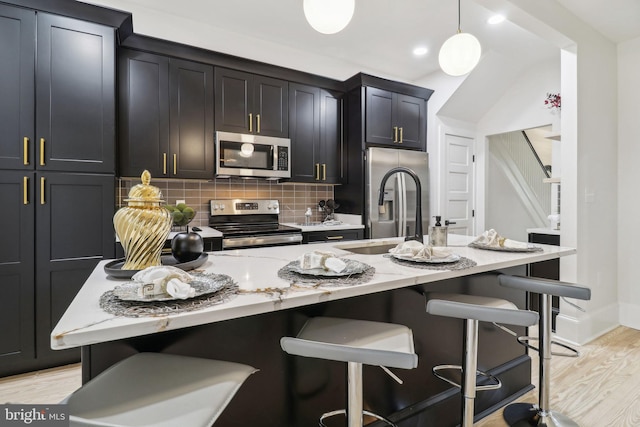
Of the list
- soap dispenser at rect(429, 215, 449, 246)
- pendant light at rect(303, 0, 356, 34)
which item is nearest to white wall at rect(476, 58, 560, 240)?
soap dispenser at rect(429, 215, 449, 246)

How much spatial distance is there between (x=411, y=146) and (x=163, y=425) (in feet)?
13.0

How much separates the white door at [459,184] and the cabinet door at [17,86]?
4.08 meters

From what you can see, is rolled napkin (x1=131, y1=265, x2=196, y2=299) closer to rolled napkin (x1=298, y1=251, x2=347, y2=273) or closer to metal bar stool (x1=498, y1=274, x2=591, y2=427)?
rolled napkin (x1=298, y1=251, x2=347, y2=273)

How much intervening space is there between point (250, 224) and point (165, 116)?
1324 mm

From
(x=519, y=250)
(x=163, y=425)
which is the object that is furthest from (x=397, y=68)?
(x=163, y=425)

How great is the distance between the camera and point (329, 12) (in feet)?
5.08

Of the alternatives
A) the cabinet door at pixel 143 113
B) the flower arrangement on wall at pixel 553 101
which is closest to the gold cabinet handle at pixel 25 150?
the cabinet door at pixel 143 113

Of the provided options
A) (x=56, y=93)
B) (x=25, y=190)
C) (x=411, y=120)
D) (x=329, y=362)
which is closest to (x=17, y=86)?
(x=56, y=93)

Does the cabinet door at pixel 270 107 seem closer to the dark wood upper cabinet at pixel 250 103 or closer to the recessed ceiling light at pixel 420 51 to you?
the dark wood upper cabinet at pixel 250 103

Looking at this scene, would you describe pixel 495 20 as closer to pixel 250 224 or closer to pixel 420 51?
pixel 420 51

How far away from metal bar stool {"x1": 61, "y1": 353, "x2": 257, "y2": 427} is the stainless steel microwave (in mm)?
2406

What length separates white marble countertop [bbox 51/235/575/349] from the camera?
0.70 meters

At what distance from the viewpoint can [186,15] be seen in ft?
10.0

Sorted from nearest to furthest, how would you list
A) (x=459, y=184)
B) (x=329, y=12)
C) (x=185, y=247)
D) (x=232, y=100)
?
1. (x=185, y=247)
2. (x=329, y=12)
3. (x=232, y=100)
4. (x=459, y=184)
